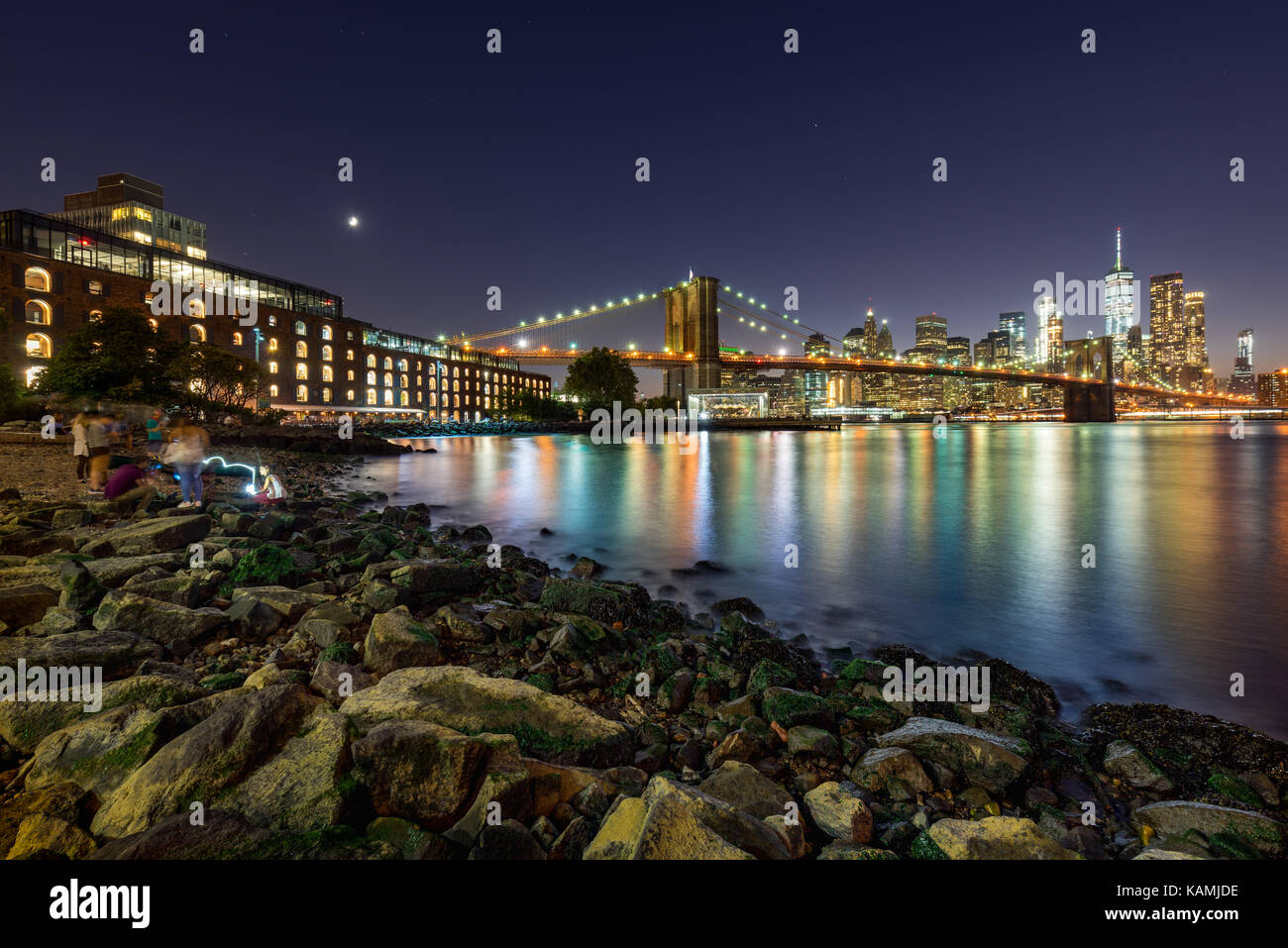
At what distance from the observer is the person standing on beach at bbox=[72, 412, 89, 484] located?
15.0m

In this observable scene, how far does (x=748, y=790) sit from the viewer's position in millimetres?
3754

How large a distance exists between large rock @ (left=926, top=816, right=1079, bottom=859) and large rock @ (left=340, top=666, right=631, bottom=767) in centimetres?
210

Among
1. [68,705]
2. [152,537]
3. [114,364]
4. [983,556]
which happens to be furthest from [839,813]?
[114,364]

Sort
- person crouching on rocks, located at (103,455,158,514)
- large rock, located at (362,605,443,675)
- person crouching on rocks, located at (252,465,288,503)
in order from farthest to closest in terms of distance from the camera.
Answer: person crouching on rocks, located at (252,465,288,503)
person crouching on rocks, located at (103,455,158,514)
large rock, located at (362,605,443,675)

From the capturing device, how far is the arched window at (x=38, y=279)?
191 ft

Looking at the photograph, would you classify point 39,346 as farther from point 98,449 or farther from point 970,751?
point 970,751

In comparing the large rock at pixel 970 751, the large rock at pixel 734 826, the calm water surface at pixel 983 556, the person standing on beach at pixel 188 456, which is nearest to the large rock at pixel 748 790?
the large rock at pixel 734 826

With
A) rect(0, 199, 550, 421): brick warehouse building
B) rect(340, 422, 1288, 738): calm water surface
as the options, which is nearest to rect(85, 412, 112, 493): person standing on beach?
rect(340, 422, 1288, 738): calm water surface

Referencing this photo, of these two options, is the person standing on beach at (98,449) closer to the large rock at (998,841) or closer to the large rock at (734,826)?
the large rock at (734,826)

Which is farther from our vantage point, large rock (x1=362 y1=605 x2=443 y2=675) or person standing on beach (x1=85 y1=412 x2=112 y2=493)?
person standing on beach (x1=85 y1=412 x2=112 y2=493)

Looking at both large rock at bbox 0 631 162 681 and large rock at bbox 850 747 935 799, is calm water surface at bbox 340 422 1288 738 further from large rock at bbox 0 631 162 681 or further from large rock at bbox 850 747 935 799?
large rock at bbox 0 631 162 681

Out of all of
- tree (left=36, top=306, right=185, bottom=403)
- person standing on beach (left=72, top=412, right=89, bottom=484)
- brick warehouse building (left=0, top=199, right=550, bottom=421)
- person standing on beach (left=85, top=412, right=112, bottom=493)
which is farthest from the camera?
brick warehouse building (left=0, top=199, right=550, bottom=421)
